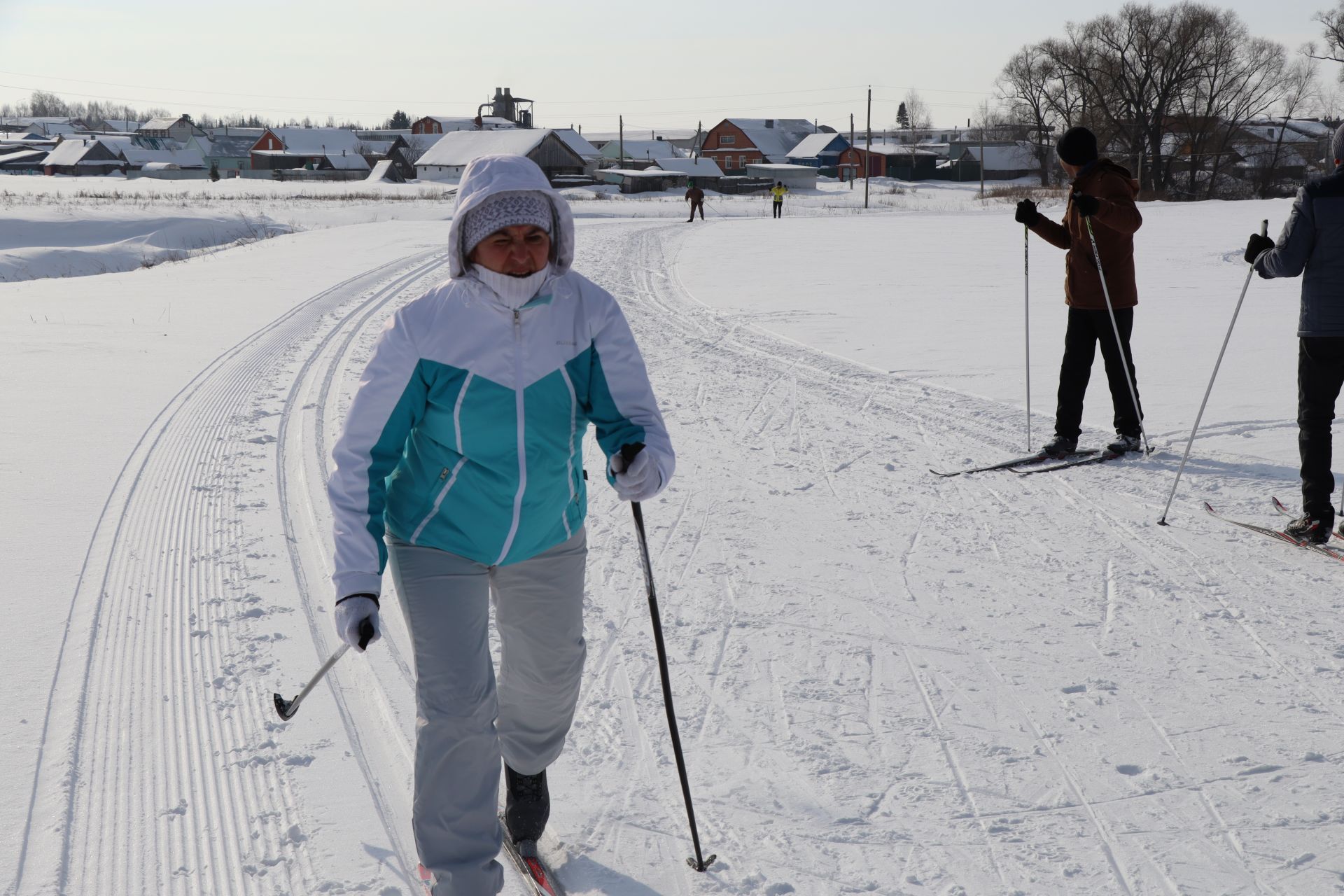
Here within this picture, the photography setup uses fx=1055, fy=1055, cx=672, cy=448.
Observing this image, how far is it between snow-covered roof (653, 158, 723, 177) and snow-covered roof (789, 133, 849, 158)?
12.4 metres

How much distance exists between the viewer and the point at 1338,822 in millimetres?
2865

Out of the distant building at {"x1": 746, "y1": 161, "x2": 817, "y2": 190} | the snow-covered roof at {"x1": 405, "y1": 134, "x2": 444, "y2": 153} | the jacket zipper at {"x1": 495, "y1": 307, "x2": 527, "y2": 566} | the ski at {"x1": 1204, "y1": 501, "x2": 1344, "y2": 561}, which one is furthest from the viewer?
the snow-covered roof at {"x1": 405, "y1": 134, "x2": 444, "y2": 153}

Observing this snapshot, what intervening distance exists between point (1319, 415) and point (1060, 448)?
1642mm

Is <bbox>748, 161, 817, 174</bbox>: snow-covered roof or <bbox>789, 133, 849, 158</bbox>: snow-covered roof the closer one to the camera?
<bbox>748, 161, 817, 174</bbox>: snow-covered roof

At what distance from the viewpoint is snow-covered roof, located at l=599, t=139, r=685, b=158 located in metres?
94.7

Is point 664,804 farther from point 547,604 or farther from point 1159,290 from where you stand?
point 1159,290

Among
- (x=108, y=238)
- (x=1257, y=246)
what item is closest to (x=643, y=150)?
(x=108, y=238)

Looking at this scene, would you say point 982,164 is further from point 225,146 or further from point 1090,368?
point 225,146

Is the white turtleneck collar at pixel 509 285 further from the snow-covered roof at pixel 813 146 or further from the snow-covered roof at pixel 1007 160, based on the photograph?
the snow-covered roof at pixel 813 146

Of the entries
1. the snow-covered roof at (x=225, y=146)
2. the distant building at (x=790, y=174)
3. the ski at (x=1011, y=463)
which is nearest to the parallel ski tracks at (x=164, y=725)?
the ski at (x=1011, y=463)

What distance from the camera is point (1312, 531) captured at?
195 inches

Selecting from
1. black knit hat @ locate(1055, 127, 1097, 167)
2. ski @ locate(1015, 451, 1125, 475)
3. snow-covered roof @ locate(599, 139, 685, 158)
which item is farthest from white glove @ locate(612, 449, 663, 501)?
snow-covered roof @ locate(599, 139, 685, 158)

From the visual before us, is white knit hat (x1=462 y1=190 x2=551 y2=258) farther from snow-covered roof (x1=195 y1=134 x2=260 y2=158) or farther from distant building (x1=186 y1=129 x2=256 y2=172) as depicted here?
snow-covered roof (x1=195 y1=134 x2=260 y2=158)

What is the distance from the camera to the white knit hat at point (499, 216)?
2.48m
